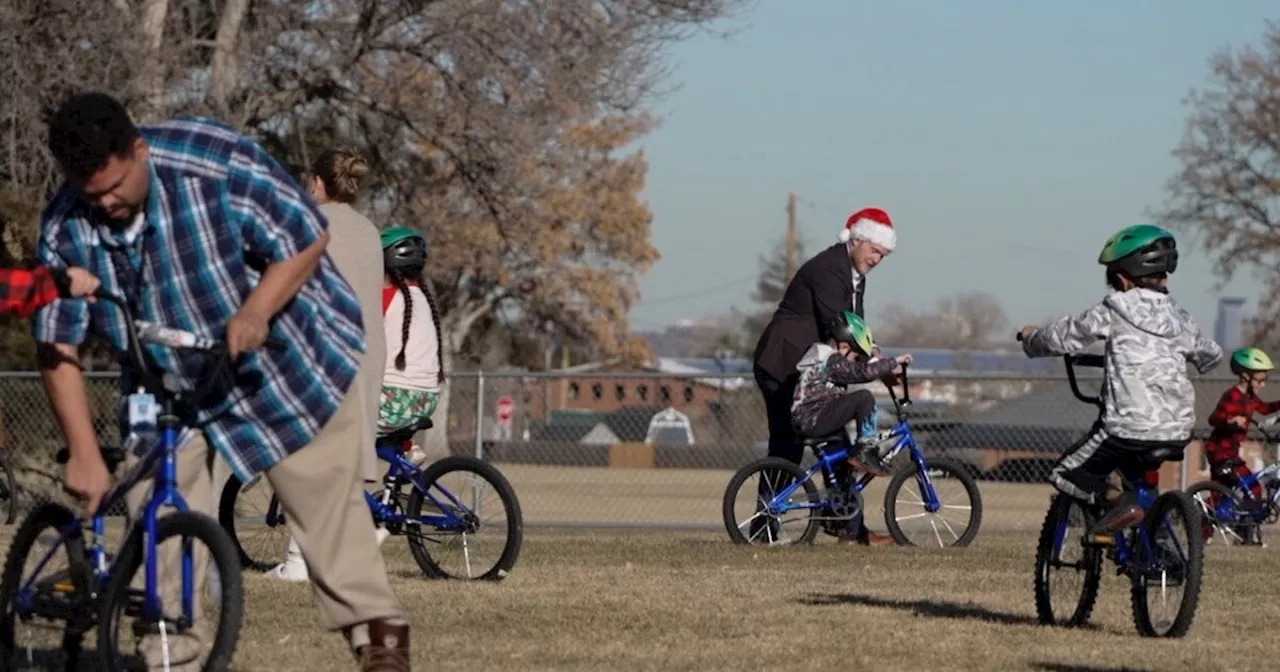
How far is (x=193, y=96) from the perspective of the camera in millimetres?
23938

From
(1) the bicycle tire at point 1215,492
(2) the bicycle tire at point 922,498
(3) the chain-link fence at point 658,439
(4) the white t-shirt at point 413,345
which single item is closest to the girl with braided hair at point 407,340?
(4) the white t-shirt at point 413,345

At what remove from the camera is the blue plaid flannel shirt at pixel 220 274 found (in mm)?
5504

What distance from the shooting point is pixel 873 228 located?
42.2 feet

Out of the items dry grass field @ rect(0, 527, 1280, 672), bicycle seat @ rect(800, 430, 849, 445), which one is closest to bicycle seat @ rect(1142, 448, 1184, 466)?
dry grass field @ rect(0, 527, 1280, 672)

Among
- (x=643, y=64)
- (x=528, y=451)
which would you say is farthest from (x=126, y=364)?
(x=643, y=64)

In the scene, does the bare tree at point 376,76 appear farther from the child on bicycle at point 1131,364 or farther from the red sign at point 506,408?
the child on bicycle at point 1131,364

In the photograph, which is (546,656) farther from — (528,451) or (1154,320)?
(528,451)

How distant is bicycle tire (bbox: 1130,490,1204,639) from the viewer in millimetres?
7789

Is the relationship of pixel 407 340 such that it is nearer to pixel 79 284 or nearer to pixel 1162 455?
pixel 1162 455

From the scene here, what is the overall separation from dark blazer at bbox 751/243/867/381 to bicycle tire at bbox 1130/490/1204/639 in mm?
5089

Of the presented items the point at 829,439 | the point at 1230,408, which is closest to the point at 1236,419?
the point at 1230,408

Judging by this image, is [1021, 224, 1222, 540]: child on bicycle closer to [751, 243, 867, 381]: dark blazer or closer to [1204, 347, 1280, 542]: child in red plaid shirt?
[751, 243, 867, 381]: dark blazer

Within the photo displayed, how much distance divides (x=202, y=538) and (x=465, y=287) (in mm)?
51571

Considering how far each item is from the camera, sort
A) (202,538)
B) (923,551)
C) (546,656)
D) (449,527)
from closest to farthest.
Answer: (202,538)
(546,656)
(449,527)
(923,551)
